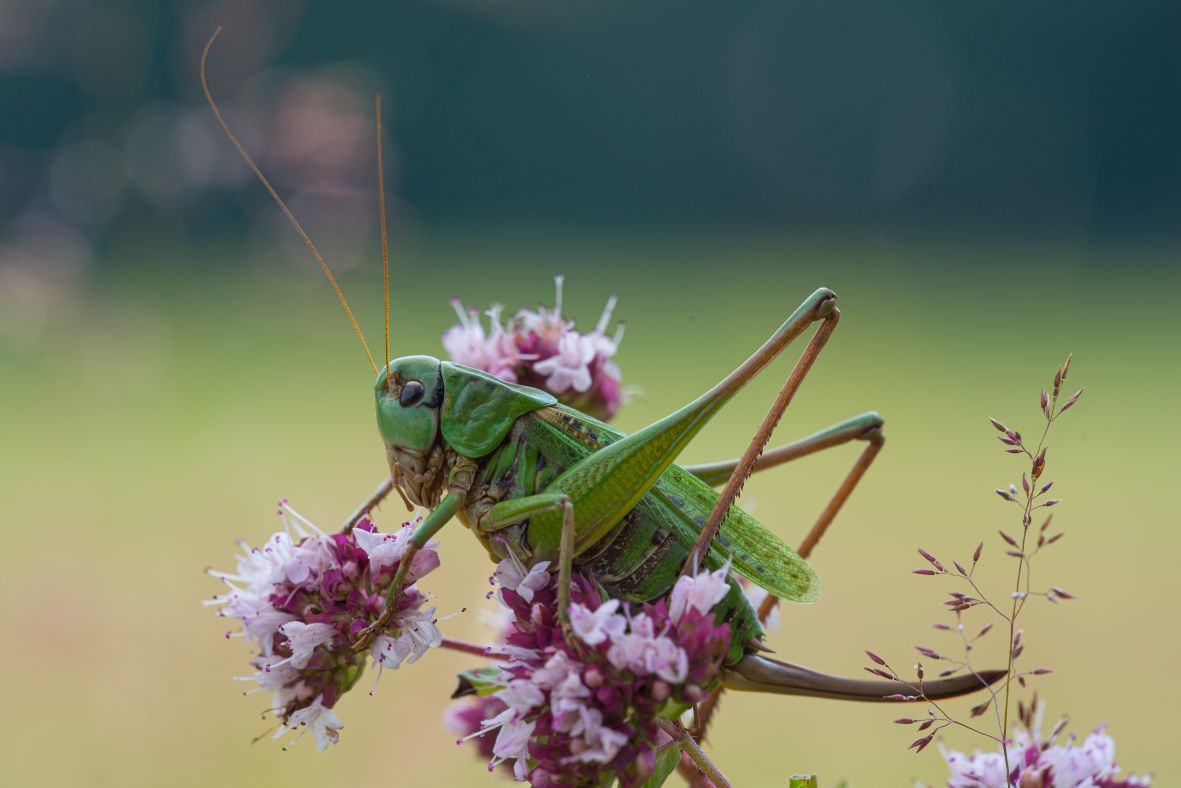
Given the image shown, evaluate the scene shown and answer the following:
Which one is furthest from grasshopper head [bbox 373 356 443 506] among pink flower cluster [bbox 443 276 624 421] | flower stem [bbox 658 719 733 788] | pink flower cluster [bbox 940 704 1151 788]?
pink flower cluster [bbox 940 704 1151 788]

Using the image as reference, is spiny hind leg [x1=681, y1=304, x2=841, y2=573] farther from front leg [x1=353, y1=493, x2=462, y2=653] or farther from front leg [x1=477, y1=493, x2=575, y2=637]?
front leg [x1=353, y1=493, x2=462, y2=653]

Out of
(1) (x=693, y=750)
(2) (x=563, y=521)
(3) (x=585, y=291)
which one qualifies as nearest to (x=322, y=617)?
(2) (x=563, y=521)

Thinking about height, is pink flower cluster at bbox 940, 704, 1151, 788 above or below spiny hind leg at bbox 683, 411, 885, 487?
below

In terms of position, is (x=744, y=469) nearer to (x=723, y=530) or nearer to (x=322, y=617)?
(x=723, y=530)

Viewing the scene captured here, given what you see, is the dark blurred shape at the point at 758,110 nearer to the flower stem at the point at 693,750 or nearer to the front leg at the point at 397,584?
the front leg at the point at 397,584

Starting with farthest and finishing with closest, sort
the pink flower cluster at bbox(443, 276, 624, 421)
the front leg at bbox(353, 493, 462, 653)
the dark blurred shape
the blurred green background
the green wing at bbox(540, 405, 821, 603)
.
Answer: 1. the dark blurred shape
2. the blurred green background
3. the pink flower cluster at bbox(443, 276, 624, 421)
4. the green wing at bbox(540, 405, 821, 603)
5. the front leg at bbox(353, 493, 462, 653)
